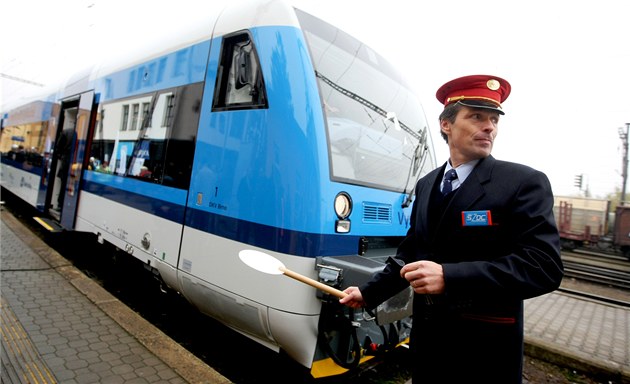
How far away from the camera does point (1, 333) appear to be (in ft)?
10.2

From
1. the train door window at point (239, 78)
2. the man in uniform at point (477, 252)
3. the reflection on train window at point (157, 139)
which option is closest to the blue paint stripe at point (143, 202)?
the reflection on train window at point (157, 139)

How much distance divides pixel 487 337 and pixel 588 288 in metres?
11.1

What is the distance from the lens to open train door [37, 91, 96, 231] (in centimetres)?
579

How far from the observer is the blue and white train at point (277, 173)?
8.53ft

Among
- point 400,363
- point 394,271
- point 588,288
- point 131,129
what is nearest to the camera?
point 394,271

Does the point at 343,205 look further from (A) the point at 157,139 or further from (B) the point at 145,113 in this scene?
(B) the point at 145,113

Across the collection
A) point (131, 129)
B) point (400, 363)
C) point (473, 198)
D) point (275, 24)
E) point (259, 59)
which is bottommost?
point (400, 363)

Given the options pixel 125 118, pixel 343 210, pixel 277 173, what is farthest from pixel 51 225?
pixel 343 210

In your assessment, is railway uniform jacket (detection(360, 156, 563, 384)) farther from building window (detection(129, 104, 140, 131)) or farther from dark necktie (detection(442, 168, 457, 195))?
building window (detection(129, 104, 140, 131))

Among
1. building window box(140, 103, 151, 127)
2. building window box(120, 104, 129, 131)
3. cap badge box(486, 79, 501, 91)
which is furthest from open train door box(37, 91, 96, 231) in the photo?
cap badge box(486, 79, 501, 91)

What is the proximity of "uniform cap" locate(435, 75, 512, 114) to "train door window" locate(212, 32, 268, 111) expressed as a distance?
1.55 meters

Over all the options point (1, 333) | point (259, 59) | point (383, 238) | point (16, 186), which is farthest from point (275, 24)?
point (16, 186)

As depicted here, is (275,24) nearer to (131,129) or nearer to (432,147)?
(432,147)

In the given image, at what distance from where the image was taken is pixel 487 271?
4.13ft
